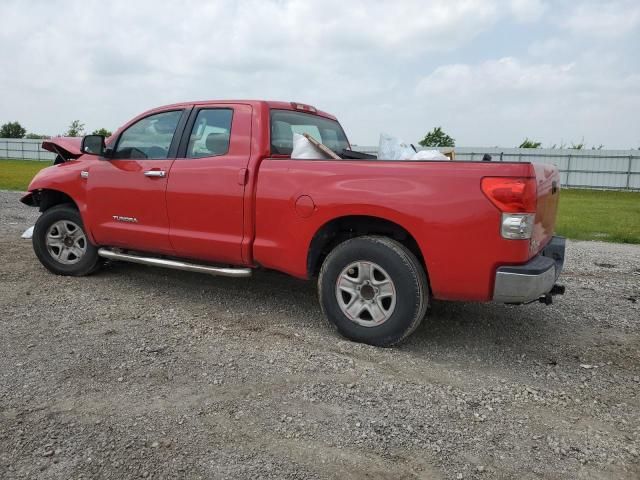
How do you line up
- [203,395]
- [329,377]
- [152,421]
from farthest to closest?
1. [329,377]
2. [203,395]
3. [152,421]

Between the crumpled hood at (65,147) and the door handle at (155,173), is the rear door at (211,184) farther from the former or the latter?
the crumpled hood at (65,147)

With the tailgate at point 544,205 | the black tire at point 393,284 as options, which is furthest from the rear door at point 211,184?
the tailgate at point 544,205

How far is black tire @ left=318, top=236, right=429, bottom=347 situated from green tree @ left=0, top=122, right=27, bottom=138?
8188cm

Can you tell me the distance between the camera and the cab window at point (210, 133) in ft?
15.1

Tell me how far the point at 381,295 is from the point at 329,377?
2.46 ft

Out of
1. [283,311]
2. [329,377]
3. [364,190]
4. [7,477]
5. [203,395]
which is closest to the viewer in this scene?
[7,477]

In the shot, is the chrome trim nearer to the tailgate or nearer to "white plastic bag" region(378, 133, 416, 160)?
the tailgate

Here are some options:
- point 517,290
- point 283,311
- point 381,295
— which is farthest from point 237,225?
point 517,290

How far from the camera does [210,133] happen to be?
475 centimetres

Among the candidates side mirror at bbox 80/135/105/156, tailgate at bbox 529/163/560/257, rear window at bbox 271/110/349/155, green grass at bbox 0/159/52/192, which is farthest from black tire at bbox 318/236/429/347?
green grass at bbox 0/159/52/192

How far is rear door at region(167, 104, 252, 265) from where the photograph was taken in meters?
4.41

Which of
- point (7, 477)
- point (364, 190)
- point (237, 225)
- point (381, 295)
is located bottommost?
point (7, 477)

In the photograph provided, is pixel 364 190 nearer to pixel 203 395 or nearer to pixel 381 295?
pixel 381 295

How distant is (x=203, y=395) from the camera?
3141 millimetres
